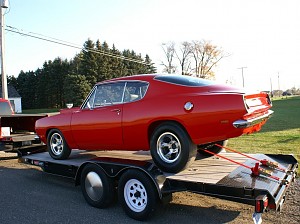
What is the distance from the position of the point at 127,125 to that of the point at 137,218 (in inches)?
57.6

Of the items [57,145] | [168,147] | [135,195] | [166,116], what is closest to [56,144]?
[57,145]

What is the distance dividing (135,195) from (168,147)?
860mm

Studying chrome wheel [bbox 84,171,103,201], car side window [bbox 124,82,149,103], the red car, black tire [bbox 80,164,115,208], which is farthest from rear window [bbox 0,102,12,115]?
car side window [bbox 124,82,149,103]

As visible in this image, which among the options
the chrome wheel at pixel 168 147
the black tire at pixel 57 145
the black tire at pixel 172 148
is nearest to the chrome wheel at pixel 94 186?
the black tire at pixel 172 148

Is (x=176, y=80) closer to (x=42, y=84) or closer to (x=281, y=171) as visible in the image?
(x=281, y=171)

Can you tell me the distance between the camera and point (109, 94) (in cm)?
571

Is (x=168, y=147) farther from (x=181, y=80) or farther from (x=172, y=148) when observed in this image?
(x=181, y=80)

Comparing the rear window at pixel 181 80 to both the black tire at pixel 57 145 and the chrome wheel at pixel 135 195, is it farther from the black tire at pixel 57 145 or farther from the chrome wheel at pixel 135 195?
the black tire at pixel 57 145

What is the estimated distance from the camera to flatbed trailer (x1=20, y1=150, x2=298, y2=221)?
3.96 meters

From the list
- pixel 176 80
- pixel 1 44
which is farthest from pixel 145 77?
pixel 1 44

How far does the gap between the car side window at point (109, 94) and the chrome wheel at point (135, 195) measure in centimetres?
148

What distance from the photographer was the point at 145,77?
5.33 m

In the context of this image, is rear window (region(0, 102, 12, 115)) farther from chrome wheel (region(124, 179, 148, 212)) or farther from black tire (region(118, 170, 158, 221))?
chrome wheel (region(124, 179, 148, 212))

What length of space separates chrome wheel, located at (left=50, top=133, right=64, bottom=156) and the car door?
0.67m
